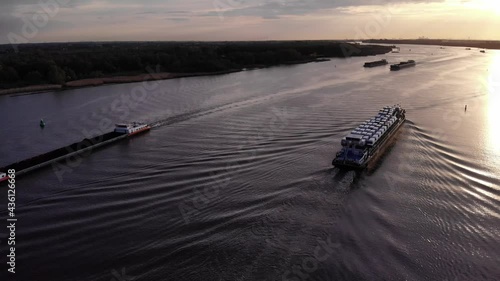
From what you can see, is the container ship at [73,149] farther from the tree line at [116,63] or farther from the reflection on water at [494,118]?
the tree line at [116,63]

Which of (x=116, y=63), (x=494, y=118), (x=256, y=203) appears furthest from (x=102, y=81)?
(x=494, y=118)

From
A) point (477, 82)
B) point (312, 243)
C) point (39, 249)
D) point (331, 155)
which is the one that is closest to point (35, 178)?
point (39, 249)

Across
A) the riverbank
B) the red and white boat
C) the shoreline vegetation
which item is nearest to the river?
the red and white boat

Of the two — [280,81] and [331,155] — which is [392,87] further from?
[331,155]

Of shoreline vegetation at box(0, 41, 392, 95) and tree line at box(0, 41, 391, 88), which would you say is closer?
shoreline vegetation at box(0, 41, 392, 95)

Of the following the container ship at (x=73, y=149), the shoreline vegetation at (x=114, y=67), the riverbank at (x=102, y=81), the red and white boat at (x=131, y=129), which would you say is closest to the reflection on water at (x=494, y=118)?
the red and white boat at (x=131, y=129)


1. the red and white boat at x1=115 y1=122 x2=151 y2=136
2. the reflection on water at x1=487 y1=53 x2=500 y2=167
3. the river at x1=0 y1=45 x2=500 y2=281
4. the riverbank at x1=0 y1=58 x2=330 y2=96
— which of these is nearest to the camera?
the river at x1=0 y1=45 x2=500 y2=281

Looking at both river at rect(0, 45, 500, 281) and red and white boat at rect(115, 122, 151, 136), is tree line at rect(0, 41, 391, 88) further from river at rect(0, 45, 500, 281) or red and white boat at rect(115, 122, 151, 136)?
red and white boat at rect(115, 122, 151, 136)
